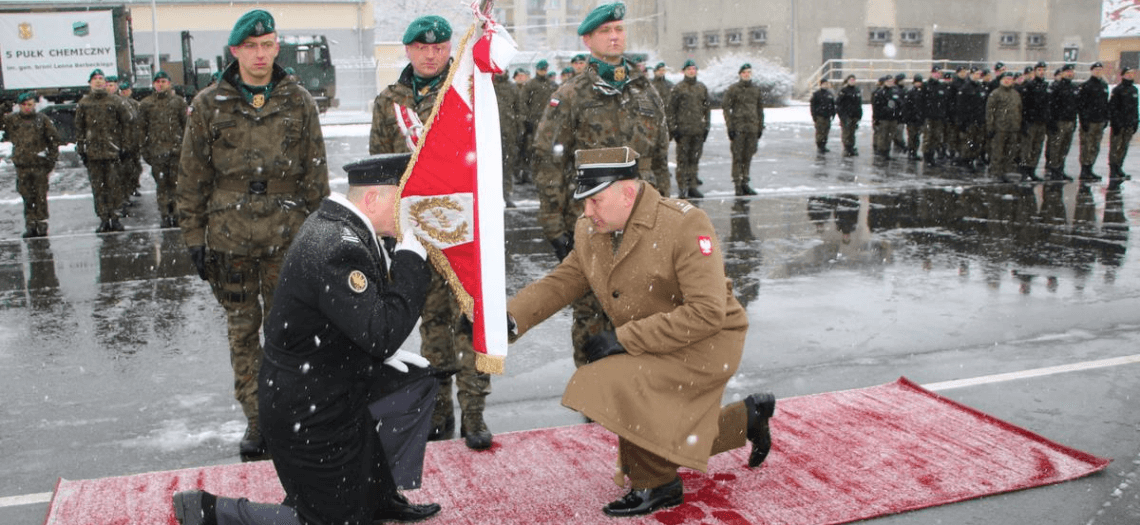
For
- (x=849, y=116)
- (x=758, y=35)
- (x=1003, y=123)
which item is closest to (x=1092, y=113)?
(x=1003, y=123)

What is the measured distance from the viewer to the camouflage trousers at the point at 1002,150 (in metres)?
16.5

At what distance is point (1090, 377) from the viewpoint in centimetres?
589

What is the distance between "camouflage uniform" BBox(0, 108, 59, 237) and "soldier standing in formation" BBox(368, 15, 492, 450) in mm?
8356

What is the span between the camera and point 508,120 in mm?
14914

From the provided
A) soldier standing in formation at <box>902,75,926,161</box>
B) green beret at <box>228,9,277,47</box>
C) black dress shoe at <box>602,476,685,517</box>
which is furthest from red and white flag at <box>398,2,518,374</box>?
soldier standing in formation at <box>902,75,926,161</box>

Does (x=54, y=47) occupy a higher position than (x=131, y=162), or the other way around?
(x=54, y=47)

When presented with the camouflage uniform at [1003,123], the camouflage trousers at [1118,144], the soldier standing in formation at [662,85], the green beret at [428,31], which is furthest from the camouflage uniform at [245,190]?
the camouflage trousers at [1118,144]

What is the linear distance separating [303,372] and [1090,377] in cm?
484

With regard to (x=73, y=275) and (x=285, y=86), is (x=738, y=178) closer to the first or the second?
(x=73, y=275)

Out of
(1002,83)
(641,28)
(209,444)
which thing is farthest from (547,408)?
(641,28)

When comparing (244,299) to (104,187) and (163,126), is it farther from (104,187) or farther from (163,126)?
(163,126)

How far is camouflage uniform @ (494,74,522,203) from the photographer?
1458 cm

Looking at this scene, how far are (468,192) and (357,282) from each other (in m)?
0.49

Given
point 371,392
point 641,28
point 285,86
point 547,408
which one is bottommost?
point 547,408
